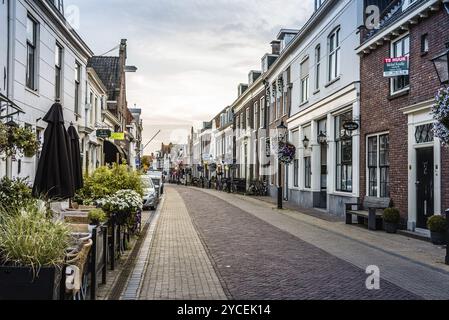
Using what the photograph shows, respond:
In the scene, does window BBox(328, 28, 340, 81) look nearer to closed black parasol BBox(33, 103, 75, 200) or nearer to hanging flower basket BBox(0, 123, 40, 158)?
closed black parasol BBox(33, 103, 75, 200)

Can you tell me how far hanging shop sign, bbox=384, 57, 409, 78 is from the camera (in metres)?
13.7

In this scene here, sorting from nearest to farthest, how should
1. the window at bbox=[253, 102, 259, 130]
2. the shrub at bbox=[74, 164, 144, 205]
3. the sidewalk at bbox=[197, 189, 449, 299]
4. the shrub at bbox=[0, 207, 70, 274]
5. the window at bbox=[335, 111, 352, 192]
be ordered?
1. the shrub at bbox=[0, 207, 70, 274]
2. the sidewalk at bbox=[197, 189, 449, 299]
3. the shrub at bbox=[74, 164, 144, 205]
4. the window at bbox=[335, 111, 352, 192]
5. the window at bbox=[253, 102, 259, 130]

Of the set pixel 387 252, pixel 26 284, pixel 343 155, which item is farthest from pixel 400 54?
pixel 26 284

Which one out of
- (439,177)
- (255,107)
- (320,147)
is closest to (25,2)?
(439,177)

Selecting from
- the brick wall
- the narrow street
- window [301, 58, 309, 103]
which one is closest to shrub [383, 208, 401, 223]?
the brick wall

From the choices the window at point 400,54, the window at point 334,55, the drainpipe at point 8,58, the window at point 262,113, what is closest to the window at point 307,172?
the window at point 334,55

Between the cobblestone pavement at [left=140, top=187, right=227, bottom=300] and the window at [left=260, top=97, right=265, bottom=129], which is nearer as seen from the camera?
the cobblestone pavement at [left=140, top=187, right=227, bottom=300]

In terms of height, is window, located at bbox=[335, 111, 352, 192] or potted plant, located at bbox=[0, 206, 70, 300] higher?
window, located at bbox=[335, 111, 352, 192]

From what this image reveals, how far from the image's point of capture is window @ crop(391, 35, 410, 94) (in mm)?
14055

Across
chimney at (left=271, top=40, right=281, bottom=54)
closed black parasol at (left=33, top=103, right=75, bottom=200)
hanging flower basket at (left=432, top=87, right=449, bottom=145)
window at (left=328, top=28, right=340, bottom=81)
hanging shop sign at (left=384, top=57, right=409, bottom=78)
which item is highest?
chimney at (left=271, top=40, right=281, bottom=54)

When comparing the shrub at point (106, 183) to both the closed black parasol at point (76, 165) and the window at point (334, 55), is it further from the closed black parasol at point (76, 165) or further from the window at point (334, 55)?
the window at point (334, 55)

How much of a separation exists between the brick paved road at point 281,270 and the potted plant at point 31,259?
8.73 feet

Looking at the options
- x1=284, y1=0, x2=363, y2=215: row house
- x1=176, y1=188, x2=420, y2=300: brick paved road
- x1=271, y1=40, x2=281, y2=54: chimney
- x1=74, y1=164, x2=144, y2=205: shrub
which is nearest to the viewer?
x1=176, y1=188, x2=420, y2=300: brick paved road

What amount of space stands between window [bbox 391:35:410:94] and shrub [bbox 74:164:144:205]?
7813mm
